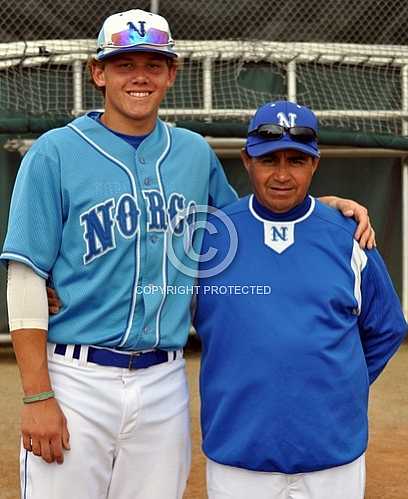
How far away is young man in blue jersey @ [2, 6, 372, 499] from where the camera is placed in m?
2.43

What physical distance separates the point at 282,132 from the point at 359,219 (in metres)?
0.35

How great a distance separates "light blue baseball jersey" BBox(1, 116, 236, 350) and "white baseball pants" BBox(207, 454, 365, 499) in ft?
1.39

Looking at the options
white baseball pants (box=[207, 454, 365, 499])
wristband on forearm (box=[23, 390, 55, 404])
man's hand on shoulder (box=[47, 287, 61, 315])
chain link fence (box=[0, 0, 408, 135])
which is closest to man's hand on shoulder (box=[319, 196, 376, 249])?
white baseball pants (box=[207, 454, 365, 499])

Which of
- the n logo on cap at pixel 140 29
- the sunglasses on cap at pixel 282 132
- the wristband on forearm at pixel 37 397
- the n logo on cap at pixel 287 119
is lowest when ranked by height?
the wristband on forearm at pixel 37 397

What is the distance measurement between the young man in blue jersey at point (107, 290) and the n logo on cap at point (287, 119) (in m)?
0.34

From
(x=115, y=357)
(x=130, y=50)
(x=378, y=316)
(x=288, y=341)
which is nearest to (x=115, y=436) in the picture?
(x=115, y=357)

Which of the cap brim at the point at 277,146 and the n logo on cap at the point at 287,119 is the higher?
the n logo on cap at the point at 287,119

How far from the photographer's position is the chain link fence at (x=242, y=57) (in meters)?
7.55

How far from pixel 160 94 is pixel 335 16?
6.30 metres

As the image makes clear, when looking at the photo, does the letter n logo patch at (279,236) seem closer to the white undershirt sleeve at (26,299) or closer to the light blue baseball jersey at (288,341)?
the light blue baseball jersey at (288,341)

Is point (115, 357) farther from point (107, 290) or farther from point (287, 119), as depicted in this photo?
point (287, 119)

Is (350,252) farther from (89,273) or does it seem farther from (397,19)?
(397,19)

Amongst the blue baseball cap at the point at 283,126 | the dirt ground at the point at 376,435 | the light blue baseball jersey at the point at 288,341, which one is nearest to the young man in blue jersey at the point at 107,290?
the light blue baseball jersey at the point at 288,341

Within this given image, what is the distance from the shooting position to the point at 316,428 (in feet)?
7.93
